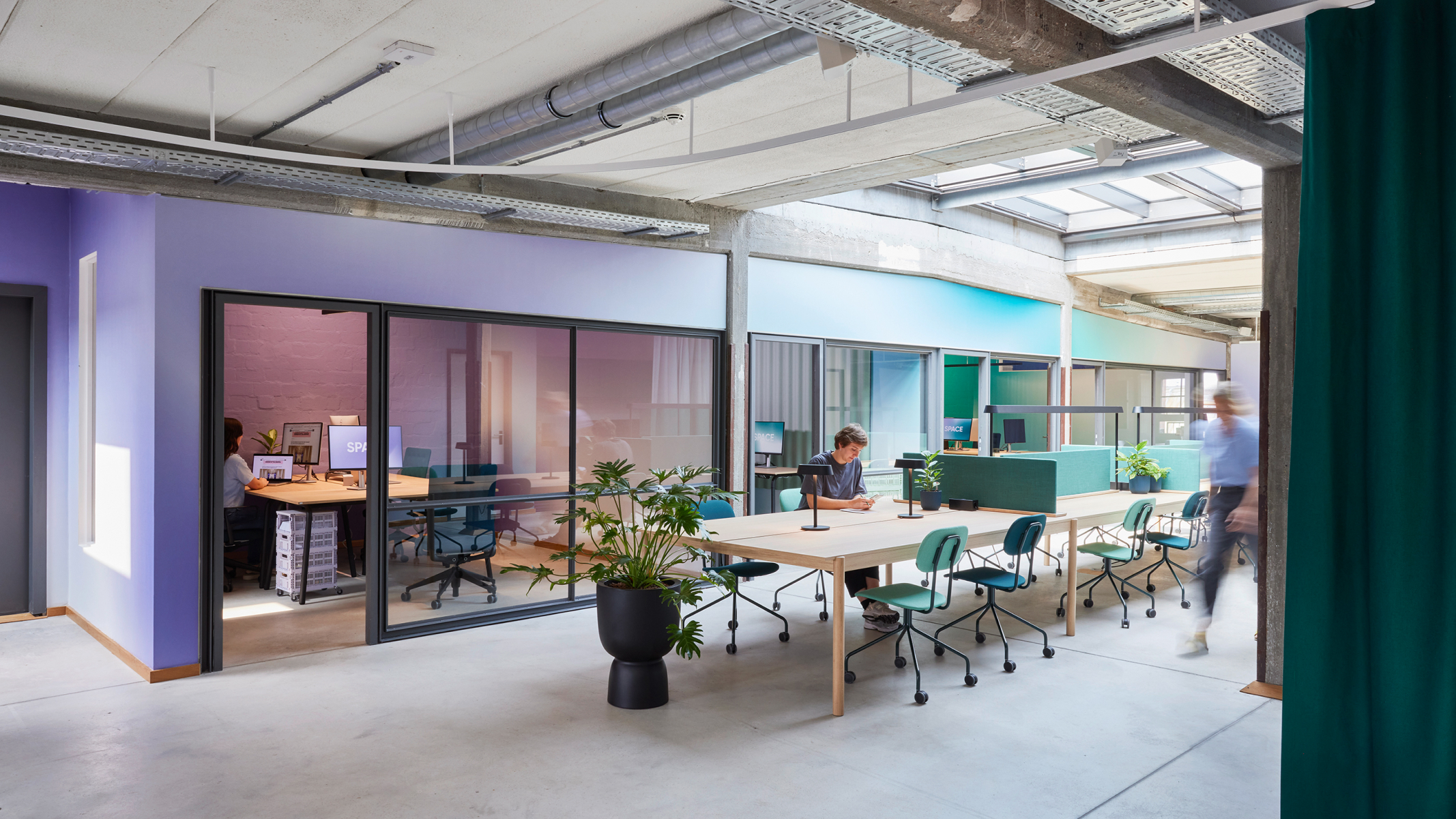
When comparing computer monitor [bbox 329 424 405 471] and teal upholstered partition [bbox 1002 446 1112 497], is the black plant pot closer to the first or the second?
teal upholstered partition [bbox 1002 446 1112 497]

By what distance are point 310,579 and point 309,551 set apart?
0.25 meters

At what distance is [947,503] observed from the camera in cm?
733

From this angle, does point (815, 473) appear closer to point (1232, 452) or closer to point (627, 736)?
point (627, 736)

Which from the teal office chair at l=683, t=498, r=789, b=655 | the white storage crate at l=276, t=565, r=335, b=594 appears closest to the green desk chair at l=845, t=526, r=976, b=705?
the teal office chair at l=683, t=498, r=789, b=655

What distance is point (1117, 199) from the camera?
35.0 feet

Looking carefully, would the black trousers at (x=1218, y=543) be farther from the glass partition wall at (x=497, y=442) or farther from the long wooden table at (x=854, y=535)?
the glass partition wall at (x=497, y=442)

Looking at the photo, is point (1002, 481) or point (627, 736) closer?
point (627, 736)

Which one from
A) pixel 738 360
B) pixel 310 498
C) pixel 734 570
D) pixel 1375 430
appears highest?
pixel 738 360

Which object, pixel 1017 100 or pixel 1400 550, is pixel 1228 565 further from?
pixel 1400 550

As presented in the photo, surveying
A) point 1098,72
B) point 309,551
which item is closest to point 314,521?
point 309,551

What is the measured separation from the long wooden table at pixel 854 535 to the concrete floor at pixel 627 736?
23.2 inches

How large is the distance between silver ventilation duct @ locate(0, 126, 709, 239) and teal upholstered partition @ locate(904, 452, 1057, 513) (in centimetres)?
281

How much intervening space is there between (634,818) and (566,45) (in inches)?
132

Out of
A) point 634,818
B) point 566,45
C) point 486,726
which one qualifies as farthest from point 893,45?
point 486,726
